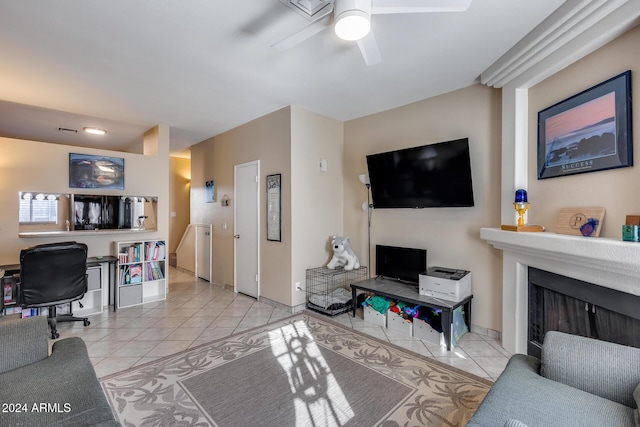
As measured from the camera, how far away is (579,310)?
2096mm

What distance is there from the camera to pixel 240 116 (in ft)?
13.5

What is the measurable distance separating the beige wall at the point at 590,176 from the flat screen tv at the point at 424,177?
551mm

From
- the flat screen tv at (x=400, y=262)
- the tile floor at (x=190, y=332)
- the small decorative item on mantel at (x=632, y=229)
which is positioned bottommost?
the tile floor at (x=190, y=332)

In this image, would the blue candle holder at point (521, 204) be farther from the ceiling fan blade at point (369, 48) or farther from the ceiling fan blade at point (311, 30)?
the ceiling fan blade at point (311, 30)

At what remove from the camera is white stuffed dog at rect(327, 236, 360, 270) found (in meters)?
3.85

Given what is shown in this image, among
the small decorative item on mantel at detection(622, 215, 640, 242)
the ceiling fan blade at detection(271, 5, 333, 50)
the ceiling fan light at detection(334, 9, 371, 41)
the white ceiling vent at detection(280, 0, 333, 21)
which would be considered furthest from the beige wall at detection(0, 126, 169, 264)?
the small decorative item on mantel at detection(622, 215, 640, 242)

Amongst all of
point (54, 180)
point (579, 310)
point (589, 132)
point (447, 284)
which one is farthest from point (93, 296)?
point (589, 132)

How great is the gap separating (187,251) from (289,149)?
376 centimetres

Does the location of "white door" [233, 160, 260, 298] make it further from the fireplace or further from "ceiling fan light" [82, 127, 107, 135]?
the fireplace

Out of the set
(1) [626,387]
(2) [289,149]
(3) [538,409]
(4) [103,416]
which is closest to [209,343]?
(4) [103,416]

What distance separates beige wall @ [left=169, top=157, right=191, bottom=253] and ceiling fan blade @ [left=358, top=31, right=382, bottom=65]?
240 inches

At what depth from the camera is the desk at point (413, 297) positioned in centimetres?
265

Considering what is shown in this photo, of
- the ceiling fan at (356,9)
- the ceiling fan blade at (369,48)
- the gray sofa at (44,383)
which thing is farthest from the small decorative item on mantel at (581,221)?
the gray sofa at (44,383)

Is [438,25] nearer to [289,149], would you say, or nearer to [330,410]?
[289,149]
